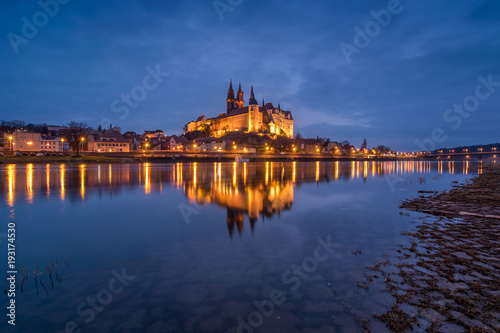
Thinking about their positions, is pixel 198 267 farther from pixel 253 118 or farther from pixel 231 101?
pixel 231 101

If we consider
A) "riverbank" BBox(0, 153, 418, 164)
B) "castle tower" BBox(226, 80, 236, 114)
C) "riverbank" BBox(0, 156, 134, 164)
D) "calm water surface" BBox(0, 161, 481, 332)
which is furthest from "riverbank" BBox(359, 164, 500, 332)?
"castle tower" BBox(226, 80, 236, 114)

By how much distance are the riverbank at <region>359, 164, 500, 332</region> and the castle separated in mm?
148232

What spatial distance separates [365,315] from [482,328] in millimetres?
1942

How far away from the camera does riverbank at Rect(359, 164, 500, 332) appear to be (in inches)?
199

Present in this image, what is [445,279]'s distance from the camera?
6.65 meters

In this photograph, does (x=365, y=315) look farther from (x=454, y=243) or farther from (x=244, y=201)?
(x=244, y=201)

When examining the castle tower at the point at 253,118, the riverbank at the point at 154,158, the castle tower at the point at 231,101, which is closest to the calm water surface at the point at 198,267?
the riverbank at the point at 154,158

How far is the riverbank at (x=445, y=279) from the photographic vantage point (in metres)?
5.07

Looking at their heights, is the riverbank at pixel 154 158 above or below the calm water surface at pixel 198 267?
above

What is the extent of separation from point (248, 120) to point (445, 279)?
15418 centimetres

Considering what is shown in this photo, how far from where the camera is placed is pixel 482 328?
15.7 feet

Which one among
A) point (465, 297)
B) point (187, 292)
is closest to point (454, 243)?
point (465, 297)

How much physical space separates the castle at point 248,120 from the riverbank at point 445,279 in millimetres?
148232

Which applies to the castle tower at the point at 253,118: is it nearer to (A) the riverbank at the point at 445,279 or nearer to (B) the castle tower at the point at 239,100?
(B) the castle tower at the point at 239,100
